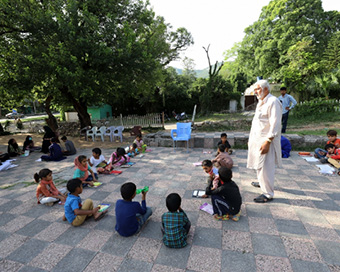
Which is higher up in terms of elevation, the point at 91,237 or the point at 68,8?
the point at 68,8

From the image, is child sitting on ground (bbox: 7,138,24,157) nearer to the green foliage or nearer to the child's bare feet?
the child's bare feet

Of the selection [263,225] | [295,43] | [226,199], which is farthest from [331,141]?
[295,43]

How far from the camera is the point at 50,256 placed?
7.72 feet

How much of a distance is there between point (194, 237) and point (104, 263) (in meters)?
1.18

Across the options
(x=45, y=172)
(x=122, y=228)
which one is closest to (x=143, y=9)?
(x=45, y=172)

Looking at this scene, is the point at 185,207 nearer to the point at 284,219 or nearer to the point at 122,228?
the point at 122,228

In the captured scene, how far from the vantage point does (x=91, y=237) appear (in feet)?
8.73

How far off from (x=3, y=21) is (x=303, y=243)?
12.7 meters

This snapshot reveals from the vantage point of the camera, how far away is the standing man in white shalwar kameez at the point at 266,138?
121 inches

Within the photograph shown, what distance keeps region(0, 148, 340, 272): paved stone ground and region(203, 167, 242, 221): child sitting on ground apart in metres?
0.13

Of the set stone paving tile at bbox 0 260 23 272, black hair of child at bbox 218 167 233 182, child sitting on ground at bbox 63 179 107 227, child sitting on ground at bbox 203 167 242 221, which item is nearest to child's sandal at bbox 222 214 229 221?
child sitting on ground at bbox 203 167 242 221

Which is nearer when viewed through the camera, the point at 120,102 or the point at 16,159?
the point at 16,159

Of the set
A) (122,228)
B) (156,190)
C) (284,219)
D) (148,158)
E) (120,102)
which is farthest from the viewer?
(120,102)

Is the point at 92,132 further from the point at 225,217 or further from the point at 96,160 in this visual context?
the point at 225,217
